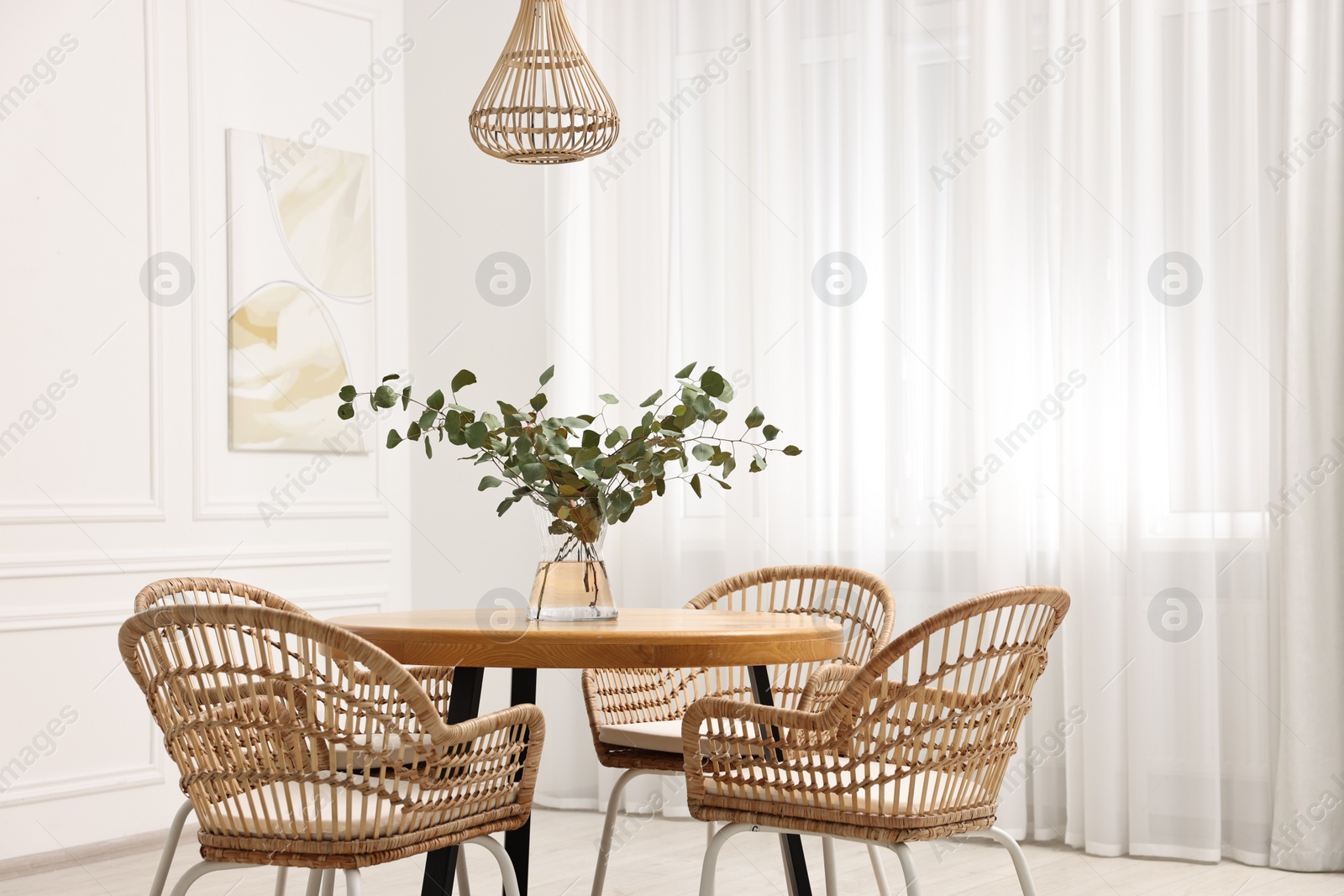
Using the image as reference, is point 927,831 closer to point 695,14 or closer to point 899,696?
point 899,696

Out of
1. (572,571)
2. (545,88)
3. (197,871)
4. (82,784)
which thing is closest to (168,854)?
(197,871)

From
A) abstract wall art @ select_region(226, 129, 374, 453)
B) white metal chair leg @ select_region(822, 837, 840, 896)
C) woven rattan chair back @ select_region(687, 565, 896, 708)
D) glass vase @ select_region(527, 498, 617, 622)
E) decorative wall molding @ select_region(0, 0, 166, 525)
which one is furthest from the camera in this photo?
abstract wall art @ select_region(226, 129, 374, 453)

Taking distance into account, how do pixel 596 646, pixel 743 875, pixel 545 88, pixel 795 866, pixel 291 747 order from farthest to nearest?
1. pixel 743 875
2. pixel 545 88
3. pixel 795 866
4. pixel 596 646
5. pixel 291 747

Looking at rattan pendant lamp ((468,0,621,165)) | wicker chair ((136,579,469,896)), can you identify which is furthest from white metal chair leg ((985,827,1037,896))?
rattan pendant lamp ((468,0,621,165))

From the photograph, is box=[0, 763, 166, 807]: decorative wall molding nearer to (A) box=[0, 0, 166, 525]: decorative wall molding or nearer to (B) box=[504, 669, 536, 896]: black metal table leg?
(A) box=[0, 0, 166, 525]: decorative wall molding

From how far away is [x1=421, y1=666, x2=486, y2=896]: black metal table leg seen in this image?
2.16 m

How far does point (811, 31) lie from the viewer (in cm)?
425

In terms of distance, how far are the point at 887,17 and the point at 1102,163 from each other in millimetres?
822

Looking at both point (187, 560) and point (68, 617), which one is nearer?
point (68, 617)

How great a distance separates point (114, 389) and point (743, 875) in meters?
2.28

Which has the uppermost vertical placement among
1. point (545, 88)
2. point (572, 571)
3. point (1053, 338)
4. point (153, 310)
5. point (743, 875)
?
point (545, 88)

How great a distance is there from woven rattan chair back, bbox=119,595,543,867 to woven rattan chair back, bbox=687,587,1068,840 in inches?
16.8

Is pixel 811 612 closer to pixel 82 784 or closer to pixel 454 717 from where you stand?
pixel 454 717

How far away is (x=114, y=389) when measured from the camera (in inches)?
160
